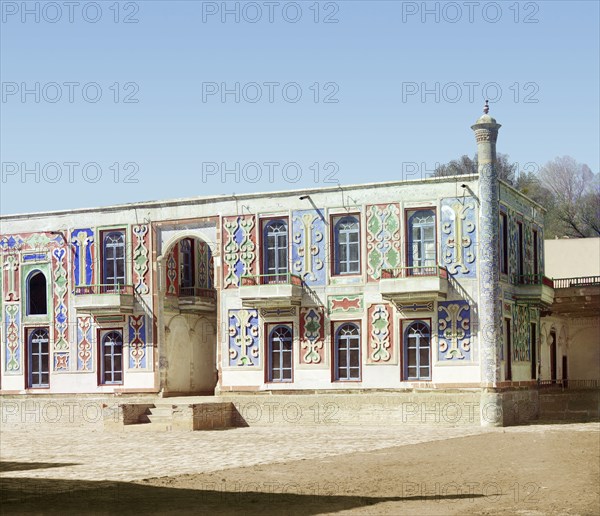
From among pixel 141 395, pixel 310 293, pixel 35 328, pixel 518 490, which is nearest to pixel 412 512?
pixel 518 490

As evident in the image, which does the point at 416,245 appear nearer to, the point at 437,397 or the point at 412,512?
the point at 437,397

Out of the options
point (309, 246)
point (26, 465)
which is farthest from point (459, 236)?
point (26, 465)

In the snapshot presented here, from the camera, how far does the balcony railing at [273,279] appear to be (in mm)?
32844

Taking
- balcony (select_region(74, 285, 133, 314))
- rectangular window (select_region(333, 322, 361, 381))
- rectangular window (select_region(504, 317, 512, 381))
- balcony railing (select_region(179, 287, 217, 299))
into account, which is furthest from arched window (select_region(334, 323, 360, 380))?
balcony (select_region(74, 285, 133, 314))

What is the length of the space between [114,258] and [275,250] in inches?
228

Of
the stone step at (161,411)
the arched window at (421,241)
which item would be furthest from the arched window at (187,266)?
the arched window at (421,241)

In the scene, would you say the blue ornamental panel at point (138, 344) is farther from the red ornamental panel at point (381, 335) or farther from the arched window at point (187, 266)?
the red ornamental panel at point (381, 335)

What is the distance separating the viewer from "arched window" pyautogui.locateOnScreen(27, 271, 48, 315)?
37031mm

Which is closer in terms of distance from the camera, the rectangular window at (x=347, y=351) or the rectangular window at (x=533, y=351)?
the rectangular window at (x=347, y=351)

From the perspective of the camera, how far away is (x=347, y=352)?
107ft

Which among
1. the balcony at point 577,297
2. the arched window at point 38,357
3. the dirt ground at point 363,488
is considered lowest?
the dirt ground at point 363,488

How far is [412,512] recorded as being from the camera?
569 inches

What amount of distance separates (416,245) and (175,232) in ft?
26.8

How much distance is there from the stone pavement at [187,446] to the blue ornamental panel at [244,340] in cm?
239
